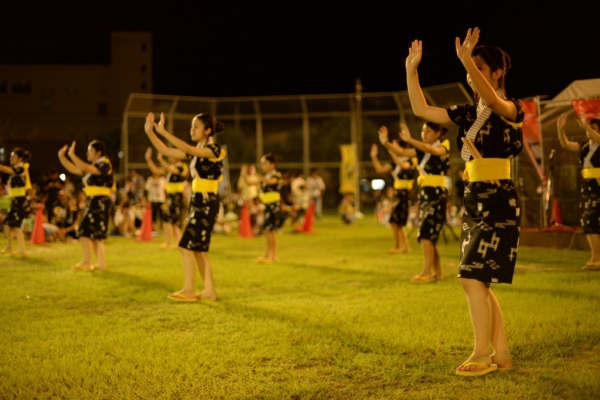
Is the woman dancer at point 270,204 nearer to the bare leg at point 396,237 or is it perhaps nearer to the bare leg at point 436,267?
the bare leg at point 396,237

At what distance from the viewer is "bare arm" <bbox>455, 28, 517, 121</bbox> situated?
384 centimetres

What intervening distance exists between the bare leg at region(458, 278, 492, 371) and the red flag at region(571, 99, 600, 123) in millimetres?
9810

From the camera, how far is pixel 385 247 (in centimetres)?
1450

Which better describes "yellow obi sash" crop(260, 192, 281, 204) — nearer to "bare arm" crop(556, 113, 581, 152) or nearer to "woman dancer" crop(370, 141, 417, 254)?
"woman dancer" crop(370, 141, 417, 254)

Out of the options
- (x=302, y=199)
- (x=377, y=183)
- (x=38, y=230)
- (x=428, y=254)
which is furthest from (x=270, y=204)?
(x=377, y=183)

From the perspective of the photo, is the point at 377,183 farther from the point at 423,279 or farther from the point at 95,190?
the point at 423,279

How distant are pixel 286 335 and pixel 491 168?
247 cm

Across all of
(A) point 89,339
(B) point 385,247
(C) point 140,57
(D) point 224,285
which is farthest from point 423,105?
(C) point 140,57

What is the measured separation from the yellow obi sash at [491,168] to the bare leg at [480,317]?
2.42 ft

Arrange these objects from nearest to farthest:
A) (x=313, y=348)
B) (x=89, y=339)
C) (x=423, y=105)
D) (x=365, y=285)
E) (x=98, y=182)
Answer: (x=423, y=105), (x=313, y=348), (x=89, y=339), (x=365, y=285), (x=98, y=182)

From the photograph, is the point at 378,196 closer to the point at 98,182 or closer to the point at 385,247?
the point at 385,247

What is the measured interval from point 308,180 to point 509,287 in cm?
1686

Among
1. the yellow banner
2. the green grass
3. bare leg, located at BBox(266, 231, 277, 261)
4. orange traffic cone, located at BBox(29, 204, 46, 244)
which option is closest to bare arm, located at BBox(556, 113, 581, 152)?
the green grass

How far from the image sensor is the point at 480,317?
4.36 m
